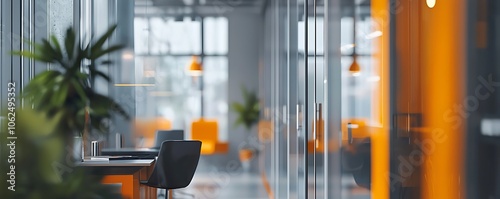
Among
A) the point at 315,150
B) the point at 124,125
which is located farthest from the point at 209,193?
the point at 315,150

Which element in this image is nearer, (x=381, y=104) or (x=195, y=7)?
(x=381, y=104)

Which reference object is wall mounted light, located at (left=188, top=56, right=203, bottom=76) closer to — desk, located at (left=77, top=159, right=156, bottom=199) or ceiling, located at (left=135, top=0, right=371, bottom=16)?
ceiling, located at (left=135, top=0, right=371, bottom=16)

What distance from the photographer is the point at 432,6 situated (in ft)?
6.47

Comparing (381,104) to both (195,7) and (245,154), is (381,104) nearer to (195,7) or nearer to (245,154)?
(195,7)

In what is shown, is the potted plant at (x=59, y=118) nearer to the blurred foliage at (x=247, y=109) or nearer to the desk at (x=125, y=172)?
the desk at (x=125, y=172)

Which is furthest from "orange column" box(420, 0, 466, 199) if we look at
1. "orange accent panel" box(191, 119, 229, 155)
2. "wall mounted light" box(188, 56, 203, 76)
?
"wall mounted light" box(188, 56, 203, 76)

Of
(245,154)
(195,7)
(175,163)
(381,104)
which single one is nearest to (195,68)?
Answer: (195,7)

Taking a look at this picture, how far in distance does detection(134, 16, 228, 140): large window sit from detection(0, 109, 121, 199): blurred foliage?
116 inches

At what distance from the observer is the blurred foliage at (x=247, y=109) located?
7039mm

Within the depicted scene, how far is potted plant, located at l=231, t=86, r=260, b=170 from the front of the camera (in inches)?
277

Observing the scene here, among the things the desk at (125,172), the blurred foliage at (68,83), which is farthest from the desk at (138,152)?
the blurred foliage at (68,83)

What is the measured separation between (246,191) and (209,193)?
1.92ft

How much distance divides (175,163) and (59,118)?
74.6 inches

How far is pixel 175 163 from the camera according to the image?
4.83 meters
